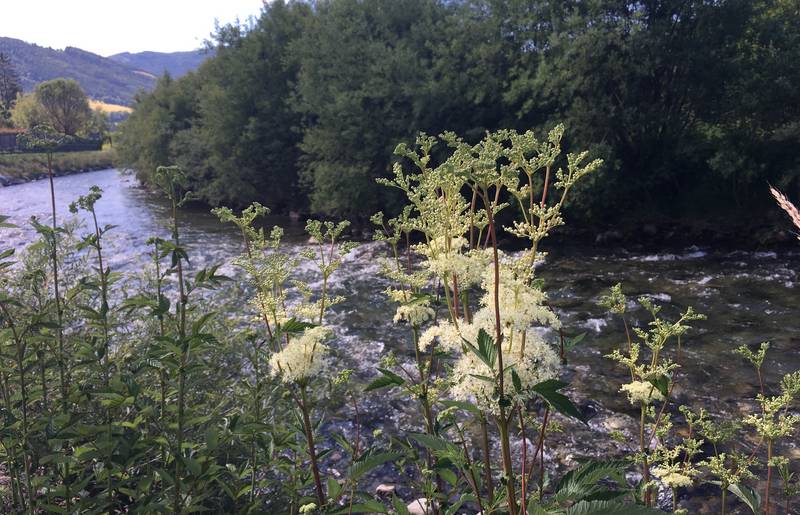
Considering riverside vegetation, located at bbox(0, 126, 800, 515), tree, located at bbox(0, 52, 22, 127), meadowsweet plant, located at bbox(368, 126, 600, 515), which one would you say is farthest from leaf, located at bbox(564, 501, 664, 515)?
tree, located at bbox(0, 52, 22, 127)

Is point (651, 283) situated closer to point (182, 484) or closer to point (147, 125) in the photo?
point (182, 484)

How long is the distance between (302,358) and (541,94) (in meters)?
17.9

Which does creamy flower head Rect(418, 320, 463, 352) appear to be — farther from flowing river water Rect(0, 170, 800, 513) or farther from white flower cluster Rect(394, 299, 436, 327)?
flowing river water Rect(0, 170, 800, 513)

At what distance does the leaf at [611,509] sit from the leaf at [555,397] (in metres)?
0.26

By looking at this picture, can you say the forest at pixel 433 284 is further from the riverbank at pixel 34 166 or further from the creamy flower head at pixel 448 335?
the riverbank at pixel 34 166

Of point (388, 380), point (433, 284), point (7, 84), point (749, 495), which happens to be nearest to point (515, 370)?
point (388, 380)

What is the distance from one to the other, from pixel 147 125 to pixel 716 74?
33.1 metres

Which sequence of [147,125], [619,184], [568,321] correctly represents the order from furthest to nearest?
1. [147,125]
2. [619,184]
3. [568,321]

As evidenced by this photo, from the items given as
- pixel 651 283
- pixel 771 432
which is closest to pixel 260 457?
pixel 771 432

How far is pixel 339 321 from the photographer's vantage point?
1070 cm

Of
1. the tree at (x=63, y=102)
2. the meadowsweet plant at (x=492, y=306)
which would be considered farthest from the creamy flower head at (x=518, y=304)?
the tree at (x=63, y=102)

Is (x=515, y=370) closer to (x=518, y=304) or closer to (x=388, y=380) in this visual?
(x=518, y=304)

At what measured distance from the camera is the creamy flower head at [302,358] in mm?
2219

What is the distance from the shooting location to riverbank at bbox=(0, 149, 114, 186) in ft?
130
